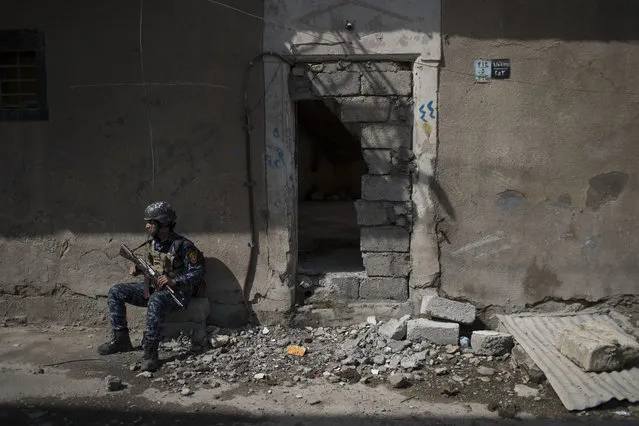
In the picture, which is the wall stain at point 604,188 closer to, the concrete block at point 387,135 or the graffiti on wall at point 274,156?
the concrete block at point 387,135

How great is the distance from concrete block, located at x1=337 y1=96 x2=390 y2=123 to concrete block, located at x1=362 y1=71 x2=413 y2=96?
80 mm

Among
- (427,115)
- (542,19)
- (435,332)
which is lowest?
(435,332)

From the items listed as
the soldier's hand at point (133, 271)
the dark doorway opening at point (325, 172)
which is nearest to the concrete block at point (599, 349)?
the soldier's hand at point (133, 271)

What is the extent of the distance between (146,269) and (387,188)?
2.18 m

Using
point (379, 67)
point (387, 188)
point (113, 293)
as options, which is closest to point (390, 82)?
point (379, 67)

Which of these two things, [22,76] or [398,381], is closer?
[398,381]

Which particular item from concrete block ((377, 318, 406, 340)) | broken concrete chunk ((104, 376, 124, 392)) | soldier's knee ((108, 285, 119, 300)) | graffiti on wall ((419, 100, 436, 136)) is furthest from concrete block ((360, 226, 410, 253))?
broken concrete chunk ((104, 376, 124, 392))

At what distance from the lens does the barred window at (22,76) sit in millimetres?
5414

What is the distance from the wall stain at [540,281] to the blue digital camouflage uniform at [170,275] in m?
2.85

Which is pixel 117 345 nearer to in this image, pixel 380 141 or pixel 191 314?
pixel 191 314

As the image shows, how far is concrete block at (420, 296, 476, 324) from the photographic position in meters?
5.12

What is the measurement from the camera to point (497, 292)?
17.5ft

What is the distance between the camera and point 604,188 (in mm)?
5148

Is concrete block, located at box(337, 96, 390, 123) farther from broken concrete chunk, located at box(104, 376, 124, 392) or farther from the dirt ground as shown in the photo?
broken concrete chunk, located at box(104, 376, 124, 392)
